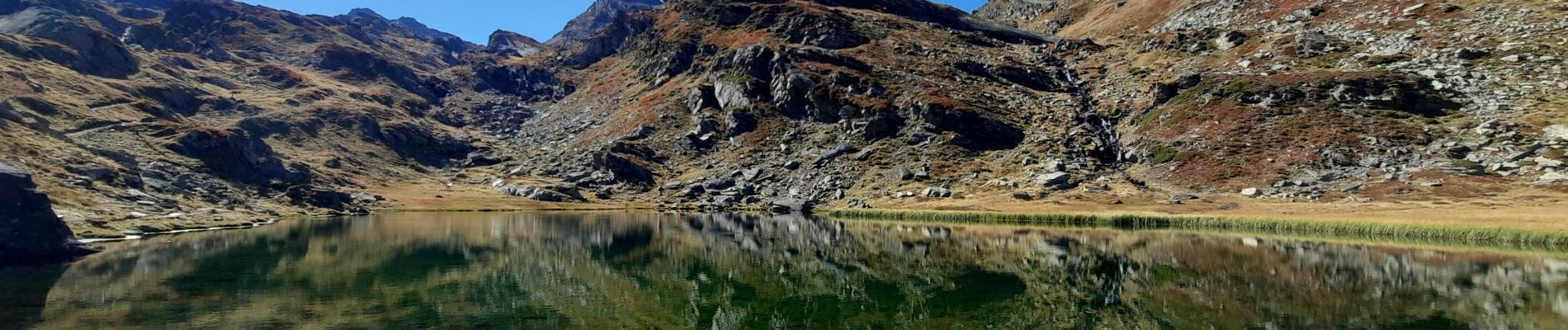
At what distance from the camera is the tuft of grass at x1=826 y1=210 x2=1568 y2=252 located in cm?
4066

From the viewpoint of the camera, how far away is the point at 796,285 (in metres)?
32.1

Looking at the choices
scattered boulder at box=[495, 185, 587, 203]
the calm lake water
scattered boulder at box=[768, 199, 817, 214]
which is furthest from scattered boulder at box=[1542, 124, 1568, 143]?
scattered boulder at box=[495, 185, 587, 203]

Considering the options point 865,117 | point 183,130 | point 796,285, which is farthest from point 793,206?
point 183,130

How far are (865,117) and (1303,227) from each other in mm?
80099

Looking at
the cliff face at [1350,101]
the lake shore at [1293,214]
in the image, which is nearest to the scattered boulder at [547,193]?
the lake shore at [1293,214]

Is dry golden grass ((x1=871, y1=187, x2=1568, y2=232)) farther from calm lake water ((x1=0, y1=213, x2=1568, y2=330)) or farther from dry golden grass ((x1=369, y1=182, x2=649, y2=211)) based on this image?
dry golden grass ((x1=369, y1=182, x2=649, y2=211))

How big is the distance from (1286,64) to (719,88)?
103264 millimetres

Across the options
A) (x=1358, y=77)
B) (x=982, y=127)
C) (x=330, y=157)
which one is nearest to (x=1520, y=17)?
(x=1358, y=77)

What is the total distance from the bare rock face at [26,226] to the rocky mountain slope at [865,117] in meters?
16.7

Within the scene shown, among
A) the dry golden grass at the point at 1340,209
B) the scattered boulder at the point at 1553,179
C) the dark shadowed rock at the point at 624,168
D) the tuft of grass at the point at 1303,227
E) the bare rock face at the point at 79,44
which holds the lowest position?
the tuft of grass at the point at 1303,227

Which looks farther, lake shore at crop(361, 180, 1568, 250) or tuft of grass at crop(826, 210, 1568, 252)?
lake shore at crop(361, 180, 1568, 250)

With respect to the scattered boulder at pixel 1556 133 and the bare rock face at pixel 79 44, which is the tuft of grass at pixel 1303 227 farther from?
the bare rock face at pixel 79 44

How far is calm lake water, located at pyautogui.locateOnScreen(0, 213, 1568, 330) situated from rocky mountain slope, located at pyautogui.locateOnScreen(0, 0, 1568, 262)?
3132cm

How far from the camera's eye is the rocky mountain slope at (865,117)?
7631 cm
